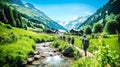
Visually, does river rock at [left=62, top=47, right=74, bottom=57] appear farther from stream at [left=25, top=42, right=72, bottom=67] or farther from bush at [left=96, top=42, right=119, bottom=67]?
bush at [left=96, top=42, right=119, bottom=67]

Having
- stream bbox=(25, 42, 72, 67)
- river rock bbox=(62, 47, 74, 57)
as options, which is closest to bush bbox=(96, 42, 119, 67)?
stream bbox=(25, 42, 72, 67)

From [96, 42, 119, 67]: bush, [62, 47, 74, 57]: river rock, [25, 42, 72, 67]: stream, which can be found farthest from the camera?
[62, 47, 74, 57]: river rock

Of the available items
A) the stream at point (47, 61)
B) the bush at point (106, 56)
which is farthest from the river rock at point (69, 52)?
the bush at point (106, 56)

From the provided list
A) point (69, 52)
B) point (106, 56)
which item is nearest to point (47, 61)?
point (69, 52)

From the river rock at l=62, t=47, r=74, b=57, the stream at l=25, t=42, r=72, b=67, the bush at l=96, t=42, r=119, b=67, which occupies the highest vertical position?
the bush at l=96, t=42, r=119, b=67

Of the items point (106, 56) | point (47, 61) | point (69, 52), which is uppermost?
point (106, 56)

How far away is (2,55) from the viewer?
29.6m

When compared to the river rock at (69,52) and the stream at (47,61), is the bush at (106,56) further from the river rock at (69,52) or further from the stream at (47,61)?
the river rock at (69,52)

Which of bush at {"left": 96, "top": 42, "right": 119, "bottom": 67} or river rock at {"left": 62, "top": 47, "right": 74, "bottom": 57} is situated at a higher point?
bush at {"left": 96, "top": 42, "right": 119, "bottom": 67}

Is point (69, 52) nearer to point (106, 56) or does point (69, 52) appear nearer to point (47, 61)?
point (47, 61)

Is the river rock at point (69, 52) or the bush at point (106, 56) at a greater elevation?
the bush at point (106, 56)

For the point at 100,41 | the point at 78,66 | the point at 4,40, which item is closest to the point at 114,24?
the point at 4,40

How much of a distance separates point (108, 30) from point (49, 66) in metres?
109

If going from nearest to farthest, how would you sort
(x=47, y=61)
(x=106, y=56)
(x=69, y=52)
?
(x=106, y=56) < (x=47, y=61) < (x=69, y=52)
